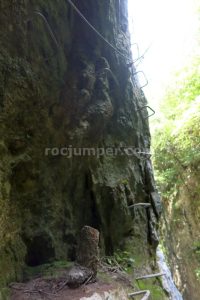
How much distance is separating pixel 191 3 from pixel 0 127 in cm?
1054

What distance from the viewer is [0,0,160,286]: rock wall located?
285 centimetres

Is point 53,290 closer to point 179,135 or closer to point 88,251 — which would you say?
point 88,251

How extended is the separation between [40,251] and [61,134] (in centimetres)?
157

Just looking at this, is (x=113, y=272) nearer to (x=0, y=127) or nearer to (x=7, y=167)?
(x=7, y=167)

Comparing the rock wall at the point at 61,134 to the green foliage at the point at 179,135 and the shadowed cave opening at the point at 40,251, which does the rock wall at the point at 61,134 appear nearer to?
the shadowed cave opening at the point at 40,251

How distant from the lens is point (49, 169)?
370cm

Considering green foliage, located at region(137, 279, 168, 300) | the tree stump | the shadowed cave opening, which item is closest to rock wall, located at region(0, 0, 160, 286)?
the shadowed cave opening

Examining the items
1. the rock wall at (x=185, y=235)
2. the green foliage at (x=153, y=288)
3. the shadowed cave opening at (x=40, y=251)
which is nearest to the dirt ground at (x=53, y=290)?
the shadowed cave opening at (x=40, y=251)

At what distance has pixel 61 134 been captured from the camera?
375 cm

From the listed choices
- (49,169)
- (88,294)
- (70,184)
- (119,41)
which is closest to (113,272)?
(88,294)

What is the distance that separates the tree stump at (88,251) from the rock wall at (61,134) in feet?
2.00

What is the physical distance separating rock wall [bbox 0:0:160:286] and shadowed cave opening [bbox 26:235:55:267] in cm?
1

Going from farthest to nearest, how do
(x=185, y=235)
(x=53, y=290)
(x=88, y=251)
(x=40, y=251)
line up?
1. (x=185, y=235)
2. (x=40, y=251)
3. (x=88, y=251)
4. (x=53, y=290)

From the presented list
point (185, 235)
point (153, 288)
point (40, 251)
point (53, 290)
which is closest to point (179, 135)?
point (185, 235)
